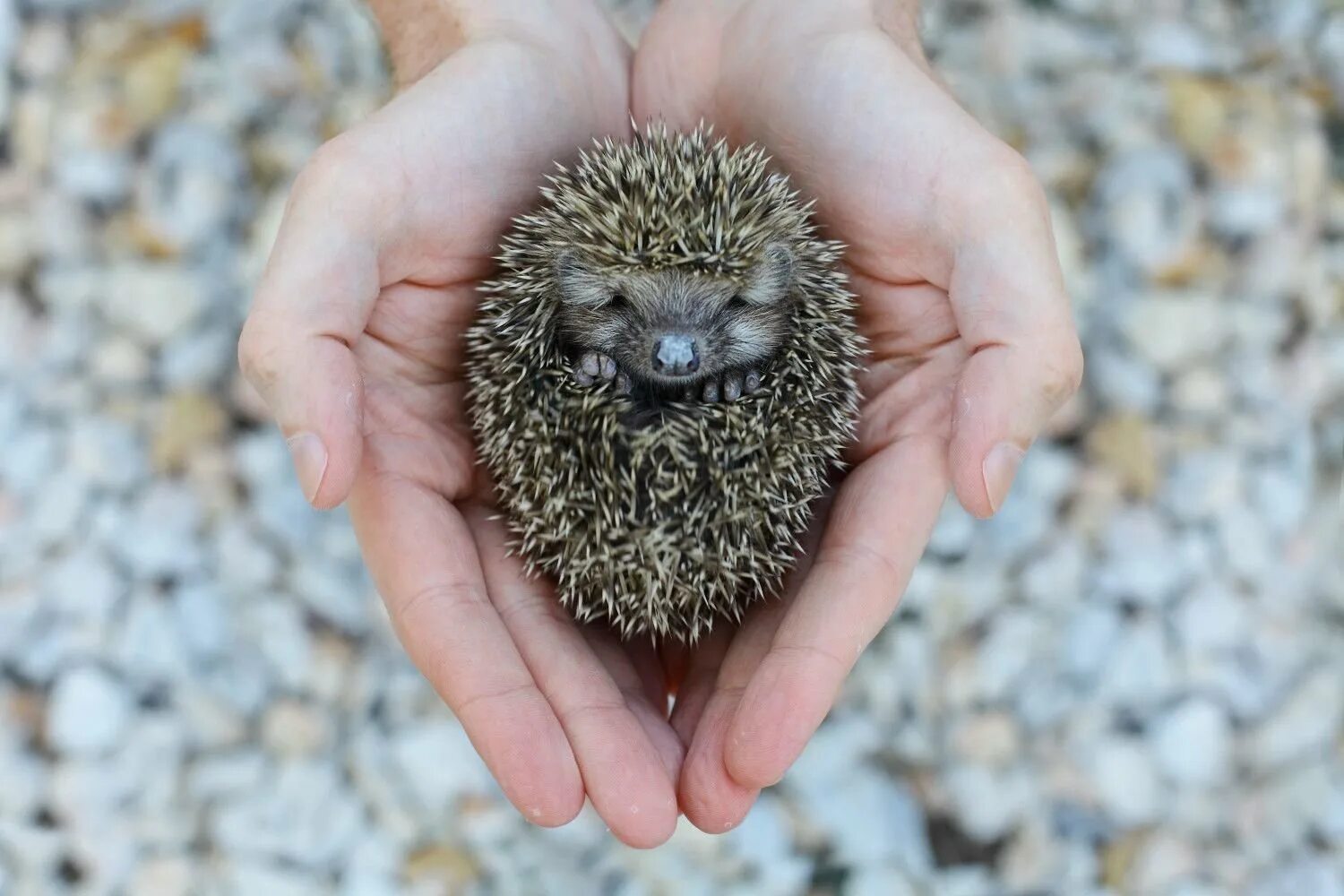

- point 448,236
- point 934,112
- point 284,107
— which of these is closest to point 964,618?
point 934,112

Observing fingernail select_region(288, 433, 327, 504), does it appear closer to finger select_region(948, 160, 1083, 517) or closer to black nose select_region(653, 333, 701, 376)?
black nose select_region(653, 333, 701, 376)

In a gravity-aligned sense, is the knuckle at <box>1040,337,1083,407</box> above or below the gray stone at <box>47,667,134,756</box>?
above

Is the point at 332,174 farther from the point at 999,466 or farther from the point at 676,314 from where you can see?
the point at 999,466

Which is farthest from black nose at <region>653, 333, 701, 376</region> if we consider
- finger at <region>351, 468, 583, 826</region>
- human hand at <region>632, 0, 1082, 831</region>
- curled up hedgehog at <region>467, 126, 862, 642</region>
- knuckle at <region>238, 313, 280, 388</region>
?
knuckle at <region>238, 313, 280, 388</region>

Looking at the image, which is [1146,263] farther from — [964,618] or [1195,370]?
[964,618]

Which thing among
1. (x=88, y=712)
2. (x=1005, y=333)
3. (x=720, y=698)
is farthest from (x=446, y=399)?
(x=88, y=712)

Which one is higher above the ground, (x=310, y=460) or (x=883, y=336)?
(x=310, y=460)

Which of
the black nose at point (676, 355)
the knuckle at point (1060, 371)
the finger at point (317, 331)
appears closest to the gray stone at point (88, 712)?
the finger at point (317, 331)

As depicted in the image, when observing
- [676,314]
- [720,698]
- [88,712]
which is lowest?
[88,712]
